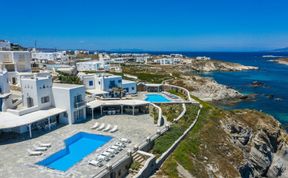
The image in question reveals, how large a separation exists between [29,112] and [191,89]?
47.2 metres

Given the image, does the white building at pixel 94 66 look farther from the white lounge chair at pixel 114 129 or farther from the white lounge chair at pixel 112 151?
the white lounge chair at pixel 112 151

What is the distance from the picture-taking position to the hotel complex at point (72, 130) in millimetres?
20547

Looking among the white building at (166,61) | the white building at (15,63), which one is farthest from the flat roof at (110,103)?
the white building at (166,61)

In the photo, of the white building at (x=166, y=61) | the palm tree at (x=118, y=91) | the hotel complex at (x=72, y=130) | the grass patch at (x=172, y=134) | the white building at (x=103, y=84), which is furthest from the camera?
the white building at (x=166, y=61)

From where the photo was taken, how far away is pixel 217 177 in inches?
1013

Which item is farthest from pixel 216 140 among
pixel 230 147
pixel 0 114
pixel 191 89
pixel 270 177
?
pixel 191 89

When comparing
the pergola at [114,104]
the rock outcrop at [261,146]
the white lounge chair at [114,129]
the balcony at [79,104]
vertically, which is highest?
the balcony at [79,104]

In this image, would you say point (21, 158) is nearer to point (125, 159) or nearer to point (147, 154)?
point (125, 159)

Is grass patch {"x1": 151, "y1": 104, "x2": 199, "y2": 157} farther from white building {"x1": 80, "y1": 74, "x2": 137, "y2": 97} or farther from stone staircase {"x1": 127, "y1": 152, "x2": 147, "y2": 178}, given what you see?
white building {"x1": 80, "y1": 74, "x2": 137, "y2": 97}

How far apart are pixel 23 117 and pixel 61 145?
18.9 ft

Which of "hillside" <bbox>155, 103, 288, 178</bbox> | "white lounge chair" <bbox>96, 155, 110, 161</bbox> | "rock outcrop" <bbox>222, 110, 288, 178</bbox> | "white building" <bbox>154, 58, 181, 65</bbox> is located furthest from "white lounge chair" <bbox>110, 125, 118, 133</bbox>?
"white building" <bbox>154, 58, 181, 65</bbox>

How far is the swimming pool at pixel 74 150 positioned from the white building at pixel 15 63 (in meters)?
19.6

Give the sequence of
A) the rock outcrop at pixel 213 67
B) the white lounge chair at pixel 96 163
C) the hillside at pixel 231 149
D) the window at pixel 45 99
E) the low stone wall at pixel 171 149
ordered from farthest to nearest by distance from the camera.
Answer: the rock outcrop at pixel 213 67 < the window at pixel 45 99 < the hillside at pixel 231 149 < the low stone wall at pixel 171 149 < the white lounge chair at pixel 96 163

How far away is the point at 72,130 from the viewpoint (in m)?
27.4
